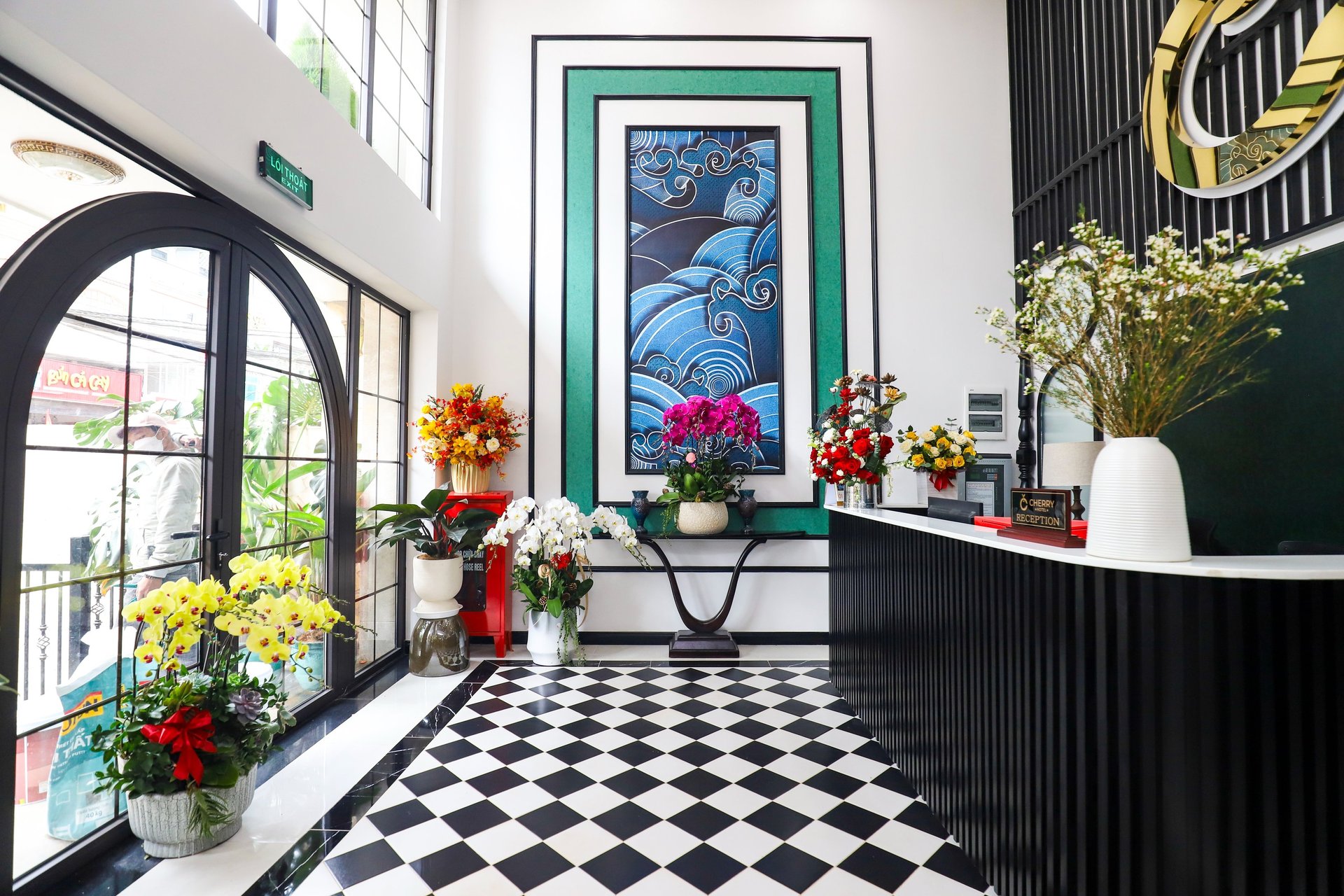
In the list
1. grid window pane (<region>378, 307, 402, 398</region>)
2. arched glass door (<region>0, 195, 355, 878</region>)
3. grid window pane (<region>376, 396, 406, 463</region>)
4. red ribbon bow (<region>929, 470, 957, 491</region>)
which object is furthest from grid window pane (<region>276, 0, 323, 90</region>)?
red ribbon bow (<region>929, 470, 957, 491</region>)

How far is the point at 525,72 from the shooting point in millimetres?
4852

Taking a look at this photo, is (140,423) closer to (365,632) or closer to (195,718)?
(195,718)

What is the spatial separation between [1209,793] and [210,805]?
2.67m

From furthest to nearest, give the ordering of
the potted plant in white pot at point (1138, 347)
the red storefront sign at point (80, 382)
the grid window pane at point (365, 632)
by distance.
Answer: the grid window pane at point (365, 632), the red storefront sign at point (80, 382), the potted plant in white pot at point (1138, 347)

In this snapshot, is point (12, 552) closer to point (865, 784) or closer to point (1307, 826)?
point (865, 784)

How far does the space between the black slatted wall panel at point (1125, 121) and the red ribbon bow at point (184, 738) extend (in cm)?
456

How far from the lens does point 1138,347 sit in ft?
4.64

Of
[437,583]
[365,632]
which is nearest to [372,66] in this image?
[437,583]

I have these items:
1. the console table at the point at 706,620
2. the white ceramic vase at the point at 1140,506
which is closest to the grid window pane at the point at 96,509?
the console table at the point at 706,620

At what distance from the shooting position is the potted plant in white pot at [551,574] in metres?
3.97

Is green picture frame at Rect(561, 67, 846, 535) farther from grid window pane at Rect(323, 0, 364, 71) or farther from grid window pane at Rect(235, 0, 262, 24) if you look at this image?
grid window pane at Rect(235, 0, 262, 24)

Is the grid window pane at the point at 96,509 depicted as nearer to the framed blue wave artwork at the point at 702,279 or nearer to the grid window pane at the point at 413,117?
the grid window pane at the point at 413,117

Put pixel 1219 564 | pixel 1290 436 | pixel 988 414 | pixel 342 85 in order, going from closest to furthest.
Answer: pixel 1219 564, pixel 1290 436, pixel 342 85, pixel 988 414

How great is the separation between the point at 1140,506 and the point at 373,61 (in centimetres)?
436
